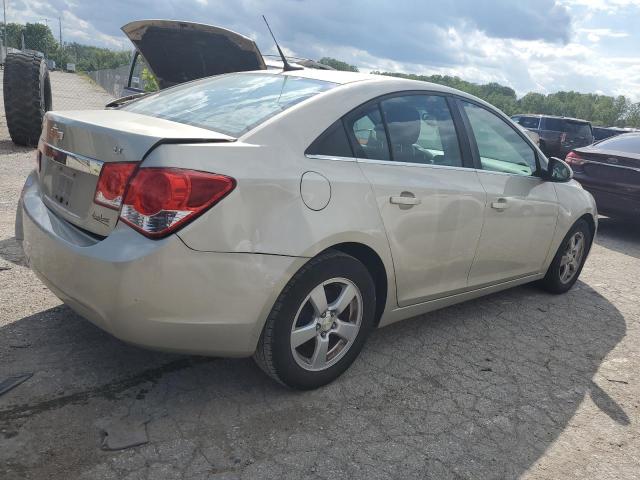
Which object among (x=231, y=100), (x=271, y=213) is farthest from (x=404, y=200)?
(x=231, y=100)

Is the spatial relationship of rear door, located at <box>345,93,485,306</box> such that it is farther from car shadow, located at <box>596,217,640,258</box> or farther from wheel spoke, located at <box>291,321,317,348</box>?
car shadow, located at <box>596,217,640,258</box>

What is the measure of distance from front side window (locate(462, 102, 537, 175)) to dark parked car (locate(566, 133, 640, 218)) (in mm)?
4017

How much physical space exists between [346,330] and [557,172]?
2377 mm

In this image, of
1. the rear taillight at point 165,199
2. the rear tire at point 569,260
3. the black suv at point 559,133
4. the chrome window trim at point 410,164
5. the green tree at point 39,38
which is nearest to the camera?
the rear taillight at point 165,199

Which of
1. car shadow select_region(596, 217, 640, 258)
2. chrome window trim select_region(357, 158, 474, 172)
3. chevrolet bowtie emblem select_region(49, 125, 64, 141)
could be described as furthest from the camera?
car shadow select_region(596, 217, 640, 258)

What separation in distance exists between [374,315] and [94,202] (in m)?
1.58

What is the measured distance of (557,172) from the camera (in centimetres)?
437

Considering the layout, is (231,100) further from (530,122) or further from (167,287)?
(530,122)

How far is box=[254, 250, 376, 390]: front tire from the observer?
2.65 meters

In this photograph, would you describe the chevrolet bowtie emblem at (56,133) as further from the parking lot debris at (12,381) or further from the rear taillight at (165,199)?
the parking lot debris at (12,381)

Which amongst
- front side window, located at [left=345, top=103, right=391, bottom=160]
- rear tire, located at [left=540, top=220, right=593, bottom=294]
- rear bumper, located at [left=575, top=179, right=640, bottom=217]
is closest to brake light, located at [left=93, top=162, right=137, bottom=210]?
front side window, located at [left=345, top=103, right=391, bottom=160]

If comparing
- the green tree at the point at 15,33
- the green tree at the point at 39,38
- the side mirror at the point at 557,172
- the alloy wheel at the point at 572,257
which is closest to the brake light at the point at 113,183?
the side mirror at the point at 557,172

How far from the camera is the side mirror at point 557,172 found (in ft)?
14.1

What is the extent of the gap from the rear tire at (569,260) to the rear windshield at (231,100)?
2.72m
